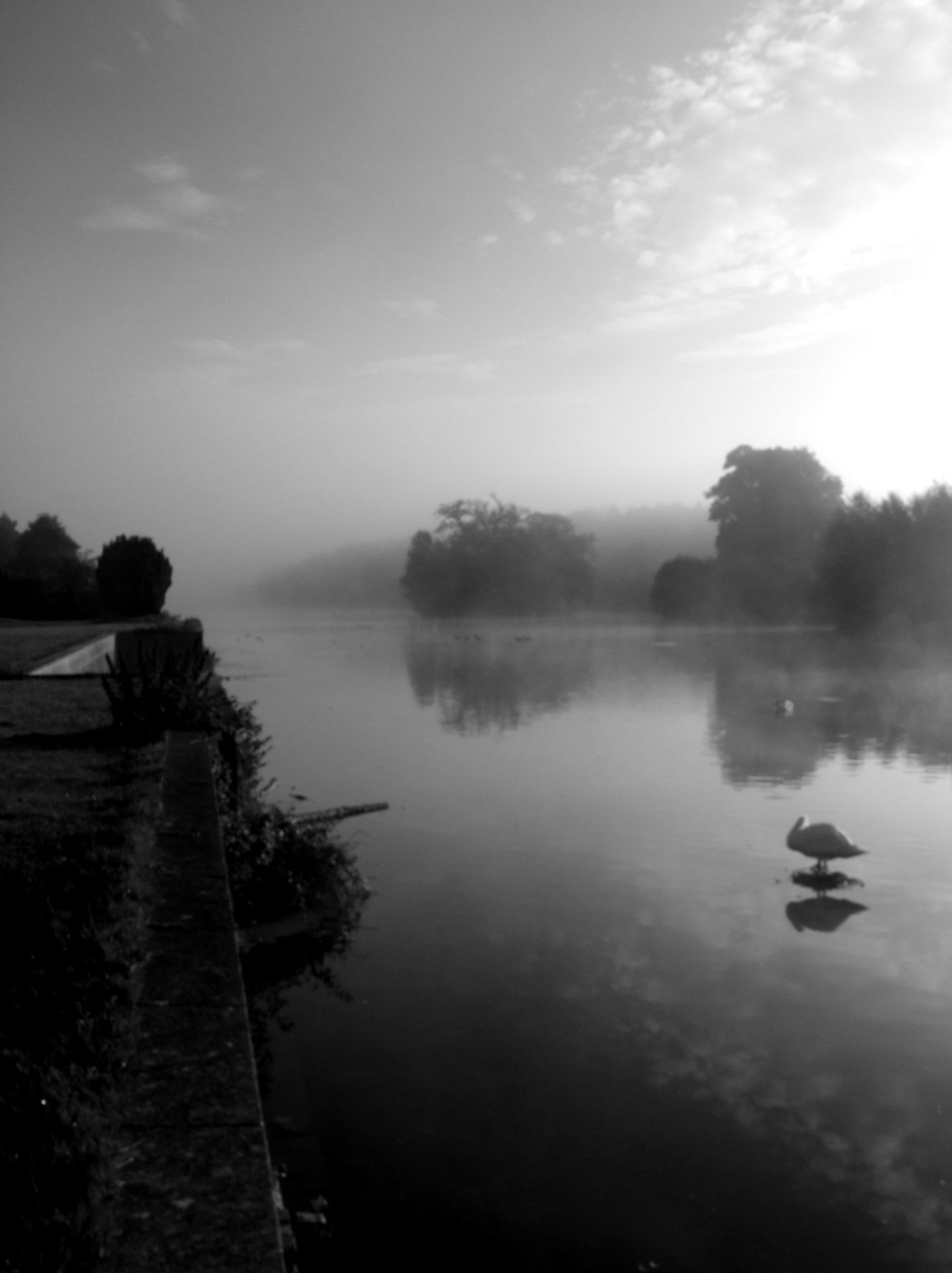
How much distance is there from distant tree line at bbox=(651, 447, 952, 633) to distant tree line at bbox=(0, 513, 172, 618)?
3035 centimetres

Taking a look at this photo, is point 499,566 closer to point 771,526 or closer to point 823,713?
point 771,526

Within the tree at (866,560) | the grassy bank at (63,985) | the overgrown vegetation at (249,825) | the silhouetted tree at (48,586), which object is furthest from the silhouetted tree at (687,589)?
the grassy bank at (63,985)

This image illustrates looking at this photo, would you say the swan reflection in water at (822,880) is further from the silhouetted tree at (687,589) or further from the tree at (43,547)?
the silhouetted tree at (687,589)

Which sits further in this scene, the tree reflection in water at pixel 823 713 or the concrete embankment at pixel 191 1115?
the tree reflection in water at pixel 823 713

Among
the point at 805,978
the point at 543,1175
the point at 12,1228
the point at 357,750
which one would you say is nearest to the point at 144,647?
the point at 357,750

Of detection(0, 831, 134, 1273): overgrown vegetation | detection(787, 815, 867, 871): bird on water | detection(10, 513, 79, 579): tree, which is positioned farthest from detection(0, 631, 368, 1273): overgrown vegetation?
detection(10, 513, 79, 579): tree

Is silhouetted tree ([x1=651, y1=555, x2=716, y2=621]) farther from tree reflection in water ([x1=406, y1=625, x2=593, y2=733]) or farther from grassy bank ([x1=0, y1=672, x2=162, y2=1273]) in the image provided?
grassy bank ([x1=0, y1=672, x2=162, y2=1273])

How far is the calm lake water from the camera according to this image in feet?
14.4

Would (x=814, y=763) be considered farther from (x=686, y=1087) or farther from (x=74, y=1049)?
(x=74, y=1049)

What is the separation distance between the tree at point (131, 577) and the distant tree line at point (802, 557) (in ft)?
100

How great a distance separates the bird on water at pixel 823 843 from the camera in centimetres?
930

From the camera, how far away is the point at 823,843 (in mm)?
9336

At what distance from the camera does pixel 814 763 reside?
15914mm

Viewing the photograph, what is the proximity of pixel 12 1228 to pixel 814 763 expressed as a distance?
1453 centimetres
